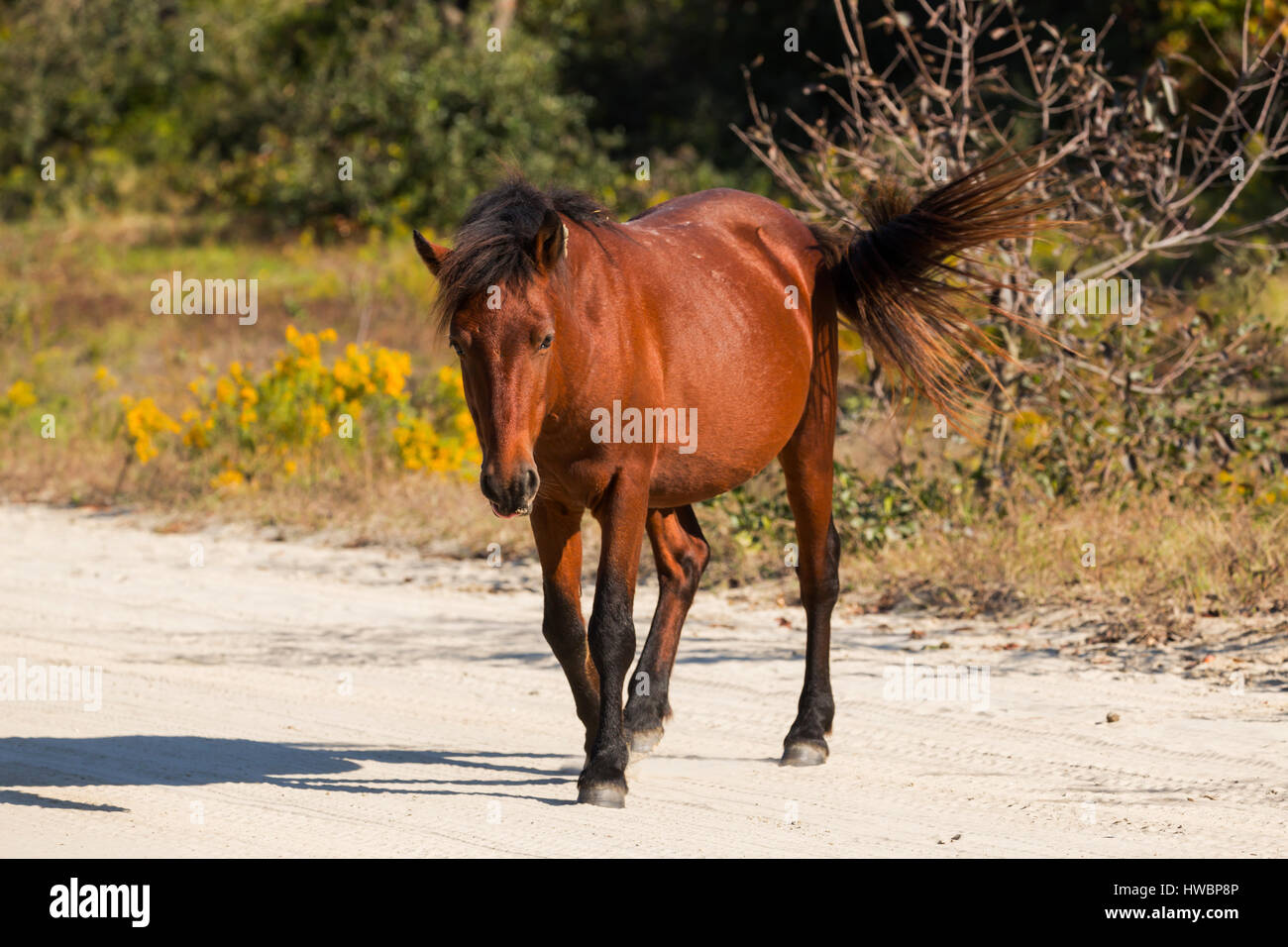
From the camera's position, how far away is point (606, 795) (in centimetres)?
493

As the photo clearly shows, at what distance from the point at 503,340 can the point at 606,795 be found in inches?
58.9

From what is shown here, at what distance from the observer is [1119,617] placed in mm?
7148

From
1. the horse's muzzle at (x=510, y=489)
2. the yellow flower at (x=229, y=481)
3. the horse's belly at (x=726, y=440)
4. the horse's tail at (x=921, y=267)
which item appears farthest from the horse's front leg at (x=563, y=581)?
the yellow flower at (x=229, y=481)

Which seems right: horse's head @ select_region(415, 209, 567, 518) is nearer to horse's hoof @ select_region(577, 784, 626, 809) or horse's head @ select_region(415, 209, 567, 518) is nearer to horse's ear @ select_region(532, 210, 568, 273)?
horse's ear @ select_region(532, 210, 568, 273)

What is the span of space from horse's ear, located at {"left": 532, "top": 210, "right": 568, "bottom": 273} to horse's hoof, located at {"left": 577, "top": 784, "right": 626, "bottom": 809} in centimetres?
163

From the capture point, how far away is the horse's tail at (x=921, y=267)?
587 cm

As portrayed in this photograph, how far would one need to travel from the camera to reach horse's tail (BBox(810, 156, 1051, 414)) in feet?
19.3

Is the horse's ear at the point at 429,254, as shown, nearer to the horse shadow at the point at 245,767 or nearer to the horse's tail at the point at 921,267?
the horse shadow at the point at 245,767

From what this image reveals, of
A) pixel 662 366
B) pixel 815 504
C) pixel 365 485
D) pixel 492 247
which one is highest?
pixel 492 247

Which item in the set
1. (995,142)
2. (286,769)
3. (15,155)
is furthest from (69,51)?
(286,769)

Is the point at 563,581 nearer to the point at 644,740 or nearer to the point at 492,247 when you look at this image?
the point at 644,740

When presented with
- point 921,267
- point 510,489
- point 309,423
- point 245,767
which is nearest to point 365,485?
point 309,423

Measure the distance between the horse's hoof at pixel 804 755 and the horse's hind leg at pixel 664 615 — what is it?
472 mm

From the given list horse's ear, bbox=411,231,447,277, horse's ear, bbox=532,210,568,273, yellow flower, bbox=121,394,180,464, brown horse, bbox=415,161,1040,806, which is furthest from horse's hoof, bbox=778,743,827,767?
yellow flower, bbox=121,394,180,464
